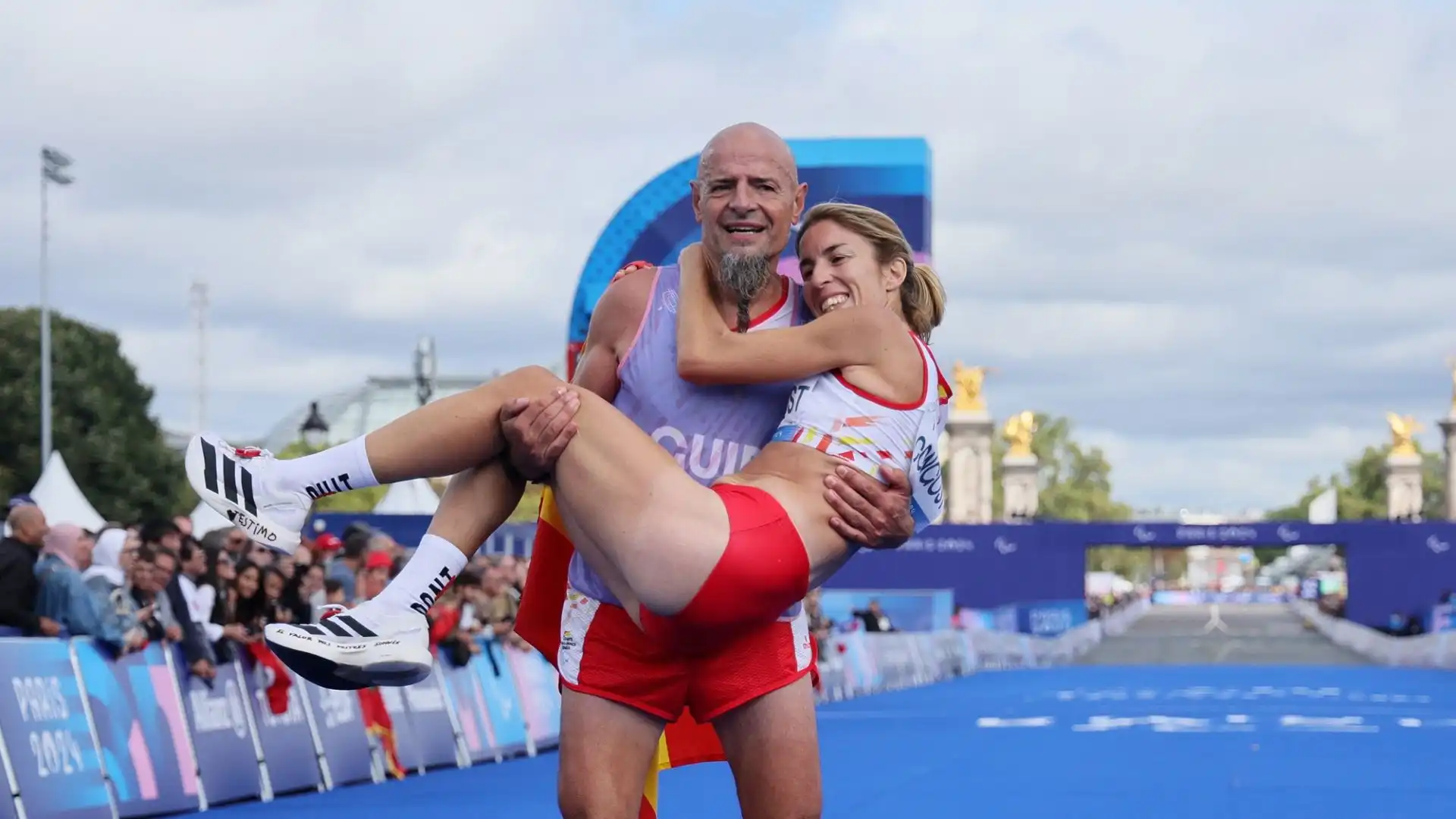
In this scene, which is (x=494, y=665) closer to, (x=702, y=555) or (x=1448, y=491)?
(x=702, y=555)

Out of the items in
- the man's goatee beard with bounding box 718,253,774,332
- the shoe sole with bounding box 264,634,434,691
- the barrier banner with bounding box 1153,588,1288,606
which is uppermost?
the man's goatee beard with bounding box 718,253,774,332

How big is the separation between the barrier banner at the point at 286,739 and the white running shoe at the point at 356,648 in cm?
861

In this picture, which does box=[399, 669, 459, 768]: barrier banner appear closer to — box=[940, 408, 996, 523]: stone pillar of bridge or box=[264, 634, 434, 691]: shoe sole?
box=[264, 634, 434, 691]: shoe sole

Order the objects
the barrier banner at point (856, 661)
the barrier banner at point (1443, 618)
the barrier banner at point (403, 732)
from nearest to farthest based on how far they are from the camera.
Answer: the barrier banner at point (403, 732)
the barrier banner at point (856, 661)
the barrier banner at point (1443, 618)

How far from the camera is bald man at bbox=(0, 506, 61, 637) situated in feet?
38.4

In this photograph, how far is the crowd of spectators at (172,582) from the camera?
469 inches

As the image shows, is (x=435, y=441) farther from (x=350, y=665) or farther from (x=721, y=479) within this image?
(x=721, y=479)

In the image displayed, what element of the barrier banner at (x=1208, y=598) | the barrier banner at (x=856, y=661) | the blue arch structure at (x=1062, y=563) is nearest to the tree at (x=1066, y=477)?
the barrier banner at (x=1208, y=598)

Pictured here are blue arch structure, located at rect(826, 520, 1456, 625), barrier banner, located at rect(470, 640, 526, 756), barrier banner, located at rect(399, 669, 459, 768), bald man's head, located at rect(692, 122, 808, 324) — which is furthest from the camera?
blue arch structure, located at rect(826, 520, 1456, 625)

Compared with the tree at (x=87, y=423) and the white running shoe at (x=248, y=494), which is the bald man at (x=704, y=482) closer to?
the white running shoe at (x=248, y=494)

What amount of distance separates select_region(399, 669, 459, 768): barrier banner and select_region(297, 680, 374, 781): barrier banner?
2.09 ft

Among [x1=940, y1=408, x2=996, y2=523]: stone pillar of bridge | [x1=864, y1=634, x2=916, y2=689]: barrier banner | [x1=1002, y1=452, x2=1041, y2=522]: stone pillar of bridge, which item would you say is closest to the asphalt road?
[x1=1002, y1=452, x2=1041, y2=522]: stone pillar of bridge

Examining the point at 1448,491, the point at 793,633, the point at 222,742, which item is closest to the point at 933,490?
the point at 793,633

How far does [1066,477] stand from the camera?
6816 inches
